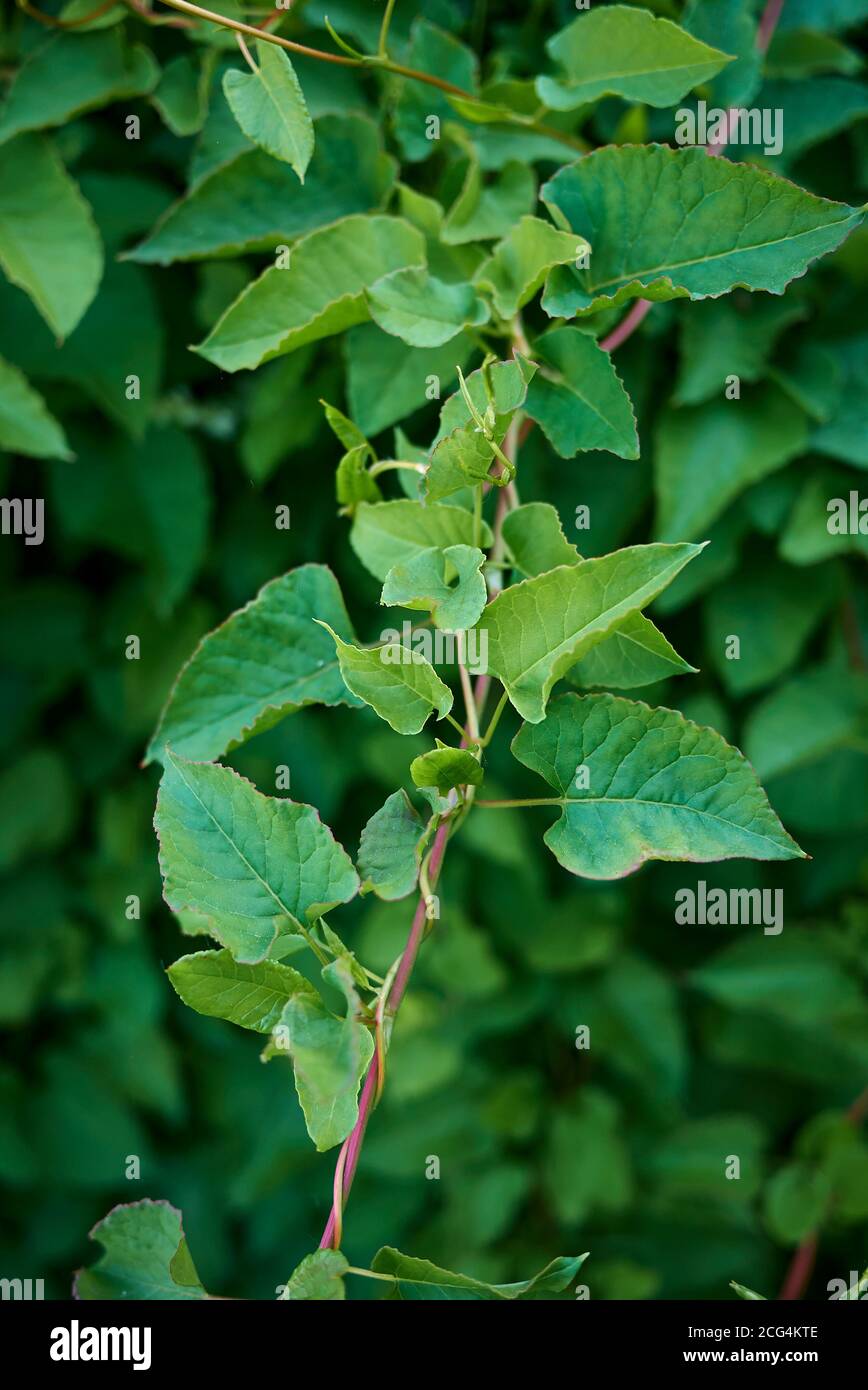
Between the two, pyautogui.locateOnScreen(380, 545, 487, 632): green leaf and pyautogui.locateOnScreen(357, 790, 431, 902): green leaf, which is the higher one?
pyautogui.locateOnScreen(380, 545, 487, 632): green leaf

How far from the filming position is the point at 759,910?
3.41ft

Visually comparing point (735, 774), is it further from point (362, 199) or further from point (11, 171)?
point (11, 171)

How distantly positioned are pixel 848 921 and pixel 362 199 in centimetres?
74

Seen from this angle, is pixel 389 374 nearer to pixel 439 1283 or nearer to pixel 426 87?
pixel 426 87

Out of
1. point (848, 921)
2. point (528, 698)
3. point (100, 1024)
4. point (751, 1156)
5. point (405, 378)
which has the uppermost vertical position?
point (405, 378)

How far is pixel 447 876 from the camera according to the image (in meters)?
1.07

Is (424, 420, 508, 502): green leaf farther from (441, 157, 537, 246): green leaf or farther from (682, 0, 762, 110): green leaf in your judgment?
(682, 0, 762, 110): green leaf

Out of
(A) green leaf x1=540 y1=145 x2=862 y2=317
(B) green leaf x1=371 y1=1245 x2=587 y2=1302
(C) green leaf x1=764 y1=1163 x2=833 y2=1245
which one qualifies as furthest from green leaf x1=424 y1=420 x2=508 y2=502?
(C) green leaf x1=764 y1=1163 x2=833 y2=1245

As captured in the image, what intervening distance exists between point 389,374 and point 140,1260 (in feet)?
1.65

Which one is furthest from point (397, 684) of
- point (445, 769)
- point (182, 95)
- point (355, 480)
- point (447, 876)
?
point (447, 876)

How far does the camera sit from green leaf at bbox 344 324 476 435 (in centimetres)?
69

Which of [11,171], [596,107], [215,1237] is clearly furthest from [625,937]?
[11,171]

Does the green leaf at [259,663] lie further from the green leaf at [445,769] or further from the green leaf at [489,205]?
the green leaf at [489,205]

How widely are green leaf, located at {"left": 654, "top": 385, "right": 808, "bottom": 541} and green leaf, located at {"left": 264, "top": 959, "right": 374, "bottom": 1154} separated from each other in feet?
1.57
